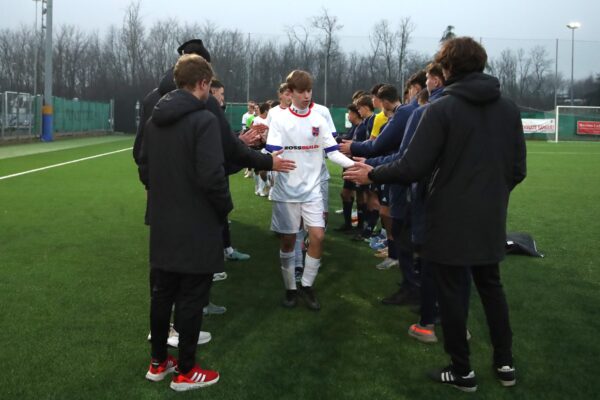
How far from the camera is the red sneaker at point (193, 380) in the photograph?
3.64 m

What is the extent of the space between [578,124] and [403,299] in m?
38.7

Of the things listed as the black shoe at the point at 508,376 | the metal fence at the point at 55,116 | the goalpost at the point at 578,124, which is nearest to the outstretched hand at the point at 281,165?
the black shoe at the point at 508,376

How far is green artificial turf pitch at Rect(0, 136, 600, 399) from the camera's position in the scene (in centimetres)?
371

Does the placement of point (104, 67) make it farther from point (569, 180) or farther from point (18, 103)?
point (569, 180)

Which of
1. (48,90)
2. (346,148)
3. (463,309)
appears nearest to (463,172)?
(463,309)

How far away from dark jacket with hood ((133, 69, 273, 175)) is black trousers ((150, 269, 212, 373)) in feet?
2.86

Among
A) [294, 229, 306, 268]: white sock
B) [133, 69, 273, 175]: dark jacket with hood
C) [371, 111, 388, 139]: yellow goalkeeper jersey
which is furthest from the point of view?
[371, 111, 388, 139]: yellow goalkeeper jersey

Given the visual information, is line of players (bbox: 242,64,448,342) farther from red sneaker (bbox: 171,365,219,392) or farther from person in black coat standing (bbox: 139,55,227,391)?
red sneaker (bbox: 171,365,219,392)

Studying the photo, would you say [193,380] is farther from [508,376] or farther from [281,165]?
[508,376]

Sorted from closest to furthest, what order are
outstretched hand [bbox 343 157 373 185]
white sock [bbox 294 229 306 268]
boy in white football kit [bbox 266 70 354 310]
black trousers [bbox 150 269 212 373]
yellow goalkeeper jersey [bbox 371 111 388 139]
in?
black trousers [bbox 150 269 212 373] < outstretched hand [bbox 343 157 373 185] < boy in white football kit [bbox 266 70 354 310] < white sock [bbox 294 229 306 268] < yellow goalkeeper jersey [bbox 371 111 388 139]

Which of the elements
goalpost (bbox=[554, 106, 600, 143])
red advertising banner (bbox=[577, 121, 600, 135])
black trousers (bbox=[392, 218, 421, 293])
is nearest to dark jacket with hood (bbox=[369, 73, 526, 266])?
black trousers (bbox=[392, 218, 421, 293])

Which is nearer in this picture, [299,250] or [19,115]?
[299,250]

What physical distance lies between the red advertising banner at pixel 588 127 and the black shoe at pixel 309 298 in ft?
128

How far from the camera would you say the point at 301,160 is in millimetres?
5066
